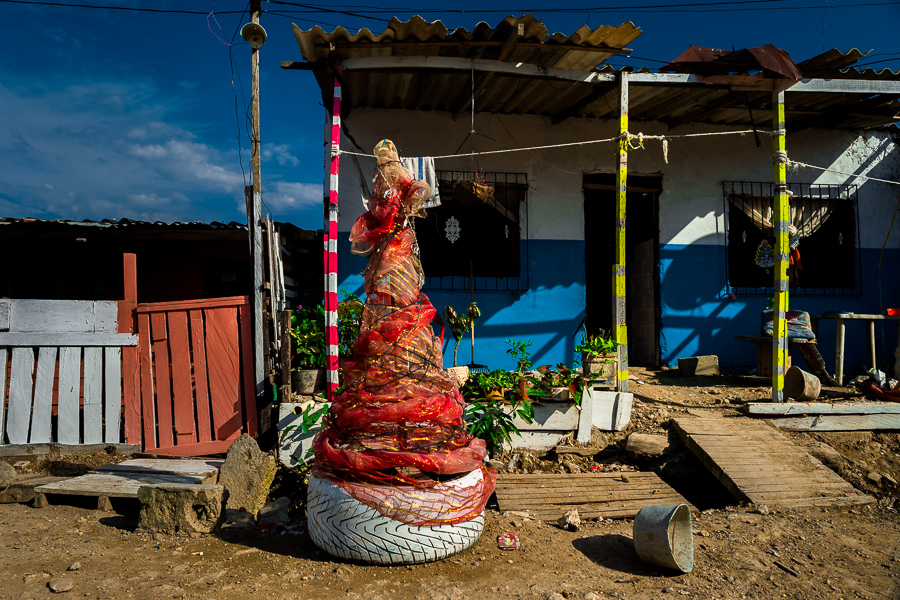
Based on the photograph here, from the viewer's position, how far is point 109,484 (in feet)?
14.0

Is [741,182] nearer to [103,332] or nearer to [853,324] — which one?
[853,324]

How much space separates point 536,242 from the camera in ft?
25.7

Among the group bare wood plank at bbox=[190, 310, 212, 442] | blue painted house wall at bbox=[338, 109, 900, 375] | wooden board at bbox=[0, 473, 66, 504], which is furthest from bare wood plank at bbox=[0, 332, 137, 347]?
blue painted house wall at bbox=[338, 109, 900, 375]

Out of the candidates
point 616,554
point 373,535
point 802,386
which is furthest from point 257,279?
point 802,386

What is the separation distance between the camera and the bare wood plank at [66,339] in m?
5.16

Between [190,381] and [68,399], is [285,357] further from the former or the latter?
[68,399]

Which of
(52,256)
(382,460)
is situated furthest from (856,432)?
(52,256)

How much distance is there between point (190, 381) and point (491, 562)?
3508 mm

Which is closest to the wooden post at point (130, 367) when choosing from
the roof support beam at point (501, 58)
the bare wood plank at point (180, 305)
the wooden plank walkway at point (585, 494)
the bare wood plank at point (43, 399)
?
the bare wood plank at point (180, 305)

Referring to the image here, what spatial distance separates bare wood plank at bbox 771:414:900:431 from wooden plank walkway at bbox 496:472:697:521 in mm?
1882

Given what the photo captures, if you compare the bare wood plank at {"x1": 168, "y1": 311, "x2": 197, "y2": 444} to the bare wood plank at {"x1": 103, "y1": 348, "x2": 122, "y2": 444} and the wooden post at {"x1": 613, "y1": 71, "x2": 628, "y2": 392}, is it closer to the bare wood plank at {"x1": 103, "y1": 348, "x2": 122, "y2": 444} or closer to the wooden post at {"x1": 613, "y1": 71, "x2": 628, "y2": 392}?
the bare wood plank at {"x1": 103, "y1": 348, "x2": 122, "y2": 444}

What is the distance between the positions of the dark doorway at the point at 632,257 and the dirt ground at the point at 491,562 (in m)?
4.19

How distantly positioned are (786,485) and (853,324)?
17.9 feet

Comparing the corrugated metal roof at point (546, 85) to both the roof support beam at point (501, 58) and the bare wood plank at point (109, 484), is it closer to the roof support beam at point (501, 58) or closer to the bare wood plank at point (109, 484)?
the roof support beam at point (501, 58)
